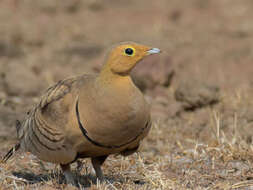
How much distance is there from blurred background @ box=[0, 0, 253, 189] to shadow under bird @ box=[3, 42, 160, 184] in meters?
0.85

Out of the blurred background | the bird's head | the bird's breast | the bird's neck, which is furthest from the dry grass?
the bird's head

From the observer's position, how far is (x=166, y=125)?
642 centimetres

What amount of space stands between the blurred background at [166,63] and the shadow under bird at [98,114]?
2.79 ft

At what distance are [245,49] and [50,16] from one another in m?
5.08

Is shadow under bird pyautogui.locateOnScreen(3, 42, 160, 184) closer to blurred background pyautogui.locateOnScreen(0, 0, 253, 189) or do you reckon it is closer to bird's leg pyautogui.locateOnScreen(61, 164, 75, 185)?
bird's leg pyautogui.locateOnScreen(61, 164, 75, 185)

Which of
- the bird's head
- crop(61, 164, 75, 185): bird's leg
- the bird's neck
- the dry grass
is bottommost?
the dry grass

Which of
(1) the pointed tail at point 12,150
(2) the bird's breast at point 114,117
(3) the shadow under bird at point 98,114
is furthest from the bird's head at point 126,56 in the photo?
(1) the pointed tail at point 12,150

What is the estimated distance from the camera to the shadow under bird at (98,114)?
368 centimetres

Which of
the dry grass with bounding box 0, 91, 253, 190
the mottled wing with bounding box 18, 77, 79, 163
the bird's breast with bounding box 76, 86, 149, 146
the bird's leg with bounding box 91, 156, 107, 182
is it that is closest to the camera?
the bird's breast with bounding box 76, 86, 149, 146

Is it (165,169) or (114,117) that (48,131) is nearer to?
(114,117)

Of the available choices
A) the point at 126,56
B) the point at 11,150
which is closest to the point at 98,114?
the point at 126,56

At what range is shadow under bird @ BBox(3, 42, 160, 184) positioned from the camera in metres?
3.68

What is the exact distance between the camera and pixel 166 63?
7910mm

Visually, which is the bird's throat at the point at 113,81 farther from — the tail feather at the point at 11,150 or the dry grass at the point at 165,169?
the tail feather at the point at 11,150
